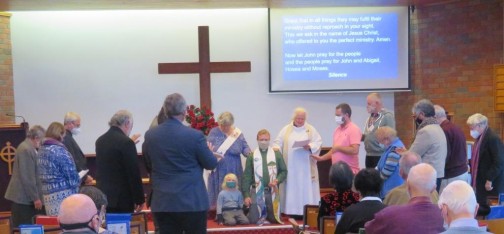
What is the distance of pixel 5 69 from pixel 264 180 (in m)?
4.14

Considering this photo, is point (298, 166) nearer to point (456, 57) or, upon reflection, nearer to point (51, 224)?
point (456, 57)

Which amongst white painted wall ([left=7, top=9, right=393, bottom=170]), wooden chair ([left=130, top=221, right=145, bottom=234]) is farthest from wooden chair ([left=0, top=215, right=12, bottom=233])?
white painted wall ([left=7, top=9, right=393, bottom=170])

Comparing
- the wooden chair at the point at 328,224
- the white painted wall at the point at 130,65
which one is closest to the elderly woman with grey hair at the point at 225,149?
the white painted wall at the point at 130,65

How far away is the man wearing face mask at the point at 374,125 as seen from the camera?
264 inches

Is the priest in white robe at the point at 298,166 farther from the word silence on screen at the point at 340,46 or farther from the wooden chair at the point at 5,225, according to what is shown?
the wooden chair at the point at 5,225

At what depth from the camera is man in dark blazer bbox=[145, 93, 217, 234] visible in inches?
175

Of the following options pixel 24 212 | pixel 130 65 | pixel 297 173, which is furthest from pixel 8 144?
pixel 297 173

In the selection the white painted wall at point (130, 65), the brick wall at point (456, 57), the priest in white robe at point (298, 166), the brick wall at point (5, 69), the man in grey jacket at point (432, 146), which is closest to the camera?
the man in grey jacket at point (432, 146)

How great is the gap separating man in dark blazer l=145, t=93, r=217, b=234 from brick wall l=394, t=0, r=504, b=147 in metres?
5.44

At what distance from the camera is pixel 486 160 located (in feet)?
22.3

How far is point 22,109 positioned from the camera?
31.1 feet

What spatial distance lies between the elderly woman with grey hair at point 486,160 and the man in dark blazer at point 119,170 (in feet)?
11.5

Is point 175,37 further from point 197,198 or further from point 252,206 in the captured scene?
point 197,198

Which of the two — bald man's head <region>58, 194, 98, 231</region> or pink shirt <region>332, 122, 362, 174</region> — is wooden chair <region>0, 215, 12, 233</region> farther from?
pink shirt <region>332, 122, 362, 174</region>
